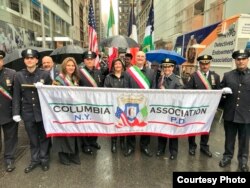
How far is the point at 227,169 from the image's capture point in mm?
4574

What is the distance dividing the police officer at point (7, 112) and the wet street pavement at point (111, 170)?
0.70ft

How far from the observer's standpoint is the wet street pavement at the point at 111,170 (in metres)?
4.07

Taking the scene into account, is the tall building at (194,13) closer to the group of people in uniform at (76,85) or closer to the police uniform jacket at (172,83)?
the group of people in uniform at (76,85)

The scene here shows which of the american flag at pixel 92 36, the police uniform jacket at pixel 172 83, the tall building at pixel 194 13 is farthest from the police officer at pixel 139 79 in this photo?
the tall building at pixel 194 13

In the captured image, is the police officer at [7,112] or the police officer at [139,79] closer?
the police officer at [7,112]

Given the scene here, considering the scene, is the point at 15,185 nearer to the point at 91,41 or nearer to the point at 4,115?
the point at 4,115

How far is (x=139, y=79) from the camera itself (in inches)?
198

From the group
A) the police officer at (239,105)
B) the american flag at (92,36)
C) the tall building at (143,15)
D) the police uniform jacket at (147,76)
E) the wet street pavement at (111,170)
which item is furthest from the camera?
the tall building at (143,15)

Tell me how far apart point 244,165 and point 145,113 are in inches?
76.7

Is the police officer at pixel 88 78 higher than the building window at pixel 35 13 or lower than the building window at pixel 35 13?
lower

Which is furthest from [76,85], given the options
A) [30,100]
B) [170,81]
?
[170,81]

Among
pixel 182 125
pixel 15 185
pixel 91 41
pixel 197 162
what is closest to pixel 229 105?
pixel 182 125

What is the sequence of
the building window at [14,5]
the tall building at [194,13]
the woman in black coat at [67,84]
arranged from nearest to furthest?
the woman in black coat at [67,84] → the tall building at [194,13] → the building window at [14,5]

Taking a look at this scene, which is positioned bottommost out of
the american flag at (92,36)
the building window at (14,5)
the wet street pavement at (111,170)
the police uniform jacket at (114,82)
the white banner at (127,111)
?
the wet street pavement at (111,170)
